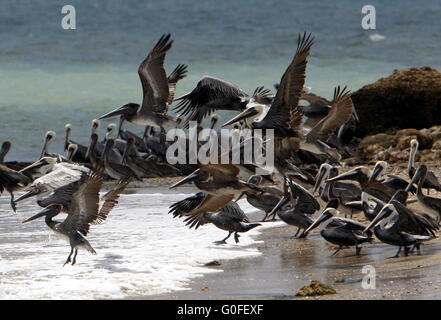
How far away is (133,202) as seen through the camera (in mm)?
12023

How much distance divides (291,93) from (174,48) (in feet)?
70.4

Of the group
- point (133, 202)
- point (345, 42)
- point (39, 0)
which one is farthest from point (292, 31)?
point (133, 202)

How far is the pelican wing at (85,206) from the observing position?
28.3ft

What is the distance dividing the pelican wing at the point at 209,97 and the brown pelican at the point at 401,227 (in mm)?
3020

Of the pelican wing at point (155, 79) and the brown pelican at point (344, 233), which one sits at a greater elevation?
the pelican wing at point (155, 79)

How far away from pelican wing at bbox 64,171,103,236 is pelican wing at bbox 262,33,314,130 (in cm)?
180

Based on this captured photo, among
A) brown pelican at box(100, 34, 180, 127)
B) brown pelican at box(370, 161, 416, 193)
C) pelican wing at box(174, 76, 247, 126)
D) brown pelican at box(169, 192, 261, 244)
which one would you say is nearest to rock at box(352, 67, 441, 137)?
pelican wing at box(174, 76, 247, 126)

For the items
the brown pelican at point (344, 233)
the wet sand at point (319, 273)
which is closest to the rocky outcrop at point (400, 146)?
the wet sand at point (319, 273)

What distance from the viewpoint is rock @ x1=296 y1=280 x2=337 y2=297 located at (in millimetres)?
6930

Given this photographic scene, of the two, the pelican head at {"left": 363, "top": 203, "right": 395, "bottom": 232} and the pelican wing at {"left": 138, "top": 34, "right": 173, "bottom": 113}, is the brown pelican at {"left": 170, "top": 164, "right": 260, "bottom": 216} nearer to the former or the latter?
the pelican head at {"left": 363, "top": 203, "right": 395, "bottom": 232}

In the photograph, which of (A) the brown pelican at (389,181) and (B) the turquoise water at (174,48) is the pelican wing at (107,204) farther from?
(B) the turquoise water at (174,48)

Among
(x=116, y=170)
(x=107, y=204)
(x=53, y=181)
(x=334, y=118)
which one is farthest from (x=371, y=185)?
(x=116, y=170)

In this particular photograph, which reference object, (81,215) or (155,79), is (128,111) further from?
(81,215)

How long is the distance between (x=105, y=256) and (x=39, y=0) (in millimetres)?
32960
